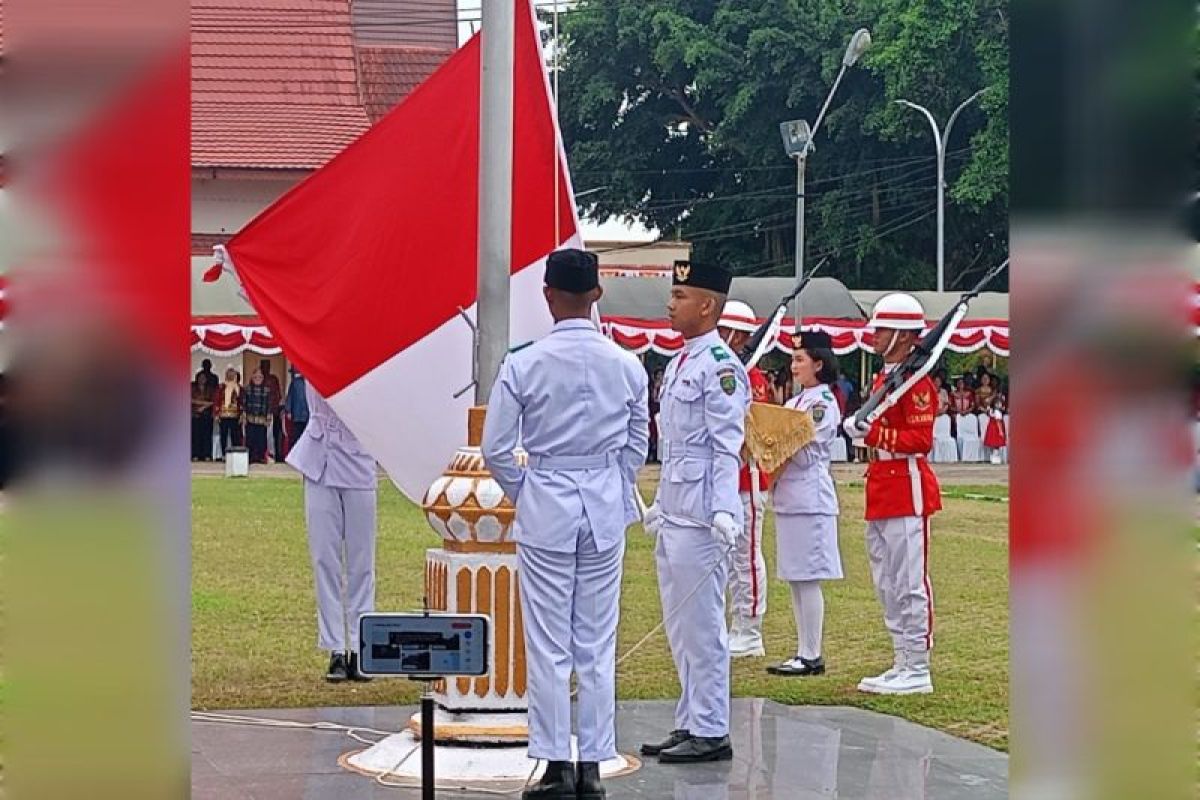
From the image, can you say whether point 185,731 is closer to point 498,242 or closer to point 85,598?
point 85,598

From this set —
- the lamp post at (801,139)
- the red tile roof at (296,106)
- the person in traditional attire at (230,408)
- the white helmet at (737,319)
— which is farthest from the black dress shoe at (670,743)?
the person in traditional attire at (230,408)

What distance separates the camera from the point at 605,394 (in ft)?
20.0

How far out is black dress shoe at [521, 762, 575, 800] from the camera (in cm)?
605

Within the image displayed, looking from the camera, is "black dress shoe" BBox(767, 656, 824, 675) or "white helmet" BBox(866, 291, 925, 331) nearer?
"white helmet" BBox(866, 291, 925, 331)

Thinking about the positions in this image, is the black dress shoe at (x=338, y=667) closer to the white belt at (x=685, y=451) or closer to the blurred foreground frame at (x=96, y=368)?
the white belt at (x=685, y=451)

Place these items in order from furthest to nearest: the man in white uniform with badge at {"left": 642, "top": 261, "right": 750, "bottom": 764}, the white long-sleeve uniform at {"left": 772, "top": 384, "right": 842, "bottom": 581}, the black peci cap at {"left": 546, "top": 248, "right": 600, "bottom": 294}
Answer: the white long-sleeve uniform at {"left": 772, "top": 384, "right": 842, "bottom": 581}
the man in white uniform with badge at {"left": 642, "top": 261, "right": 750, "bottom": 764}
the black peci cap at {"left": 546, "top": 248, "right": 600, "bottom": 294}

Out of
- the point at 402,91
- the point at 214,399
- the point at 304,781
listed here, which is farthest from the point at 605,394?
the point at 402,91

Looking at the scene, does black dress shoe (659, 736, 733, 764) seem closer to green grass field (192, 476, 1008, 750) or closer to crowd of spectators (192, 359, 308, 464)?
green grass field (192, 476, 1008, 750)

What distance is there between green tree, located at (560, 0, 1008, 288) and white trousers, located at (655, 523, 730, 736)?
30772 mm

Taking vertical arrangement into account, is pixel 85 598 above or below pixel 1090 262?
below

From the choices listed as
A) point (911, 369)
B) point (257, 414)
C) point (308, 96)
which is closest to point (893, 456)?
point (911, 369)

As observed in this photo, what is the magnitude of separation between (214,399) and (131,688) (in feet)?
86.4

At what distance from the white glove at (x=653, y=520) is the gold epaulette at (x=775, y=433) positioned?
254 centimetres

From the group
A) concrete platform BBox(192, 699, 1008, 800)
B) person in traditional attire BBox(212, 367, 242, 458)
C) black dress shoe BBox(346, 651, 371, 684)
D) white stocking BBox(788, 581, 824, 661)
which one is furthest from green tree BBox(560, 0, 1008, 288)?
concrete platform BBox(192, 699, 1008, 800)
